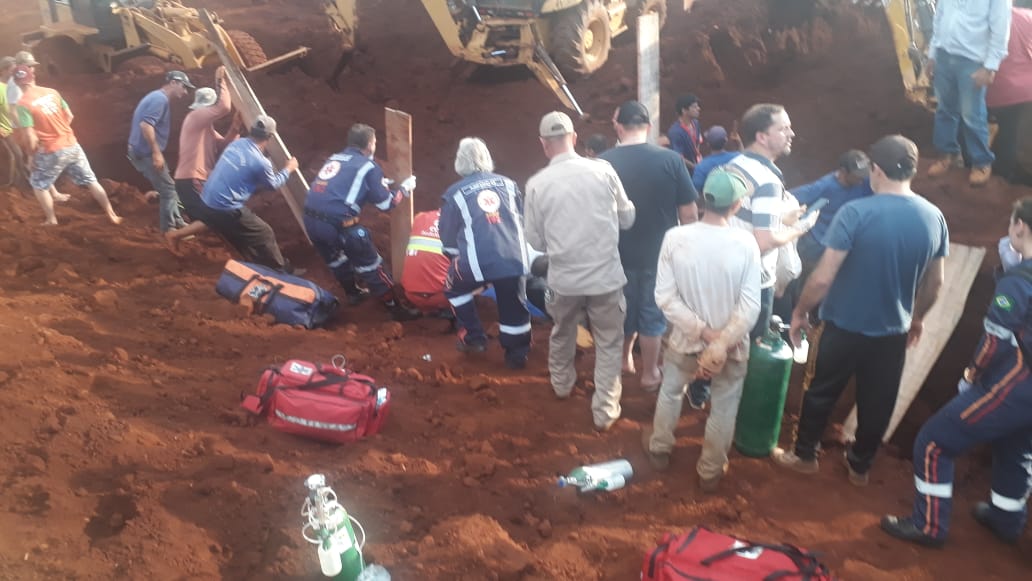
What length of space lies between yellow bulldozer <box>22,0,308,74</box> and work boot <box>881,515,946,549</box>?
10414 millimetres

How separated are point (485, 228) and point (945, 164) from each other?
15.8 ft

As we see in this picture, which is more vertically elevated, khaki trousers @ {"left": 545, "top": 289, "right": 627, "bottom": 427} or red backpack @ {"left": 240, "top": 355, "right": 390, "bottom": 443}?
khaki trousers @ {"left": 545, "top": 289, "right": 627, "bottom": 427}

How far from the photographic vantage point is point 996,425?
3.68 meters

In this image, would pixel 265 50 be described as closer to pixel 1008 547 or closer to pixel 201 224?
pixel 201 224

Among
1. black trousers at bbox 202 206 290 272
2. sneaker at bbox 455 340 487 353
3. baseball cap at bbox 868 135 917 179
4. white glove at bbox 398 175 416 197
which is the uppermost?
baseball cap at bbox 868 135 917 179

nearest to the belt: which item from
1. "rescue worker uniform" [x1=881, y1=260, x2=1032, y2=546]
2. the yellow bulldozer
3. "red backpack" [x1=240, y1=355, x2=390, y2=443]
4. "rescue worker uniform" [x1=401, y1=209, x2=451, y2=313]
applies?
"rescue worker uniform" [x1=401, y1=209, x2=451, y2=313]

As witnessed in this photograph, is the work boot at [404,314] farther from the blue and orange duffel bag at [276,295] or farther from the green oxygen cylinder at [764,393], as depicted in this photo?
the green oxygen cylinder at [764,393]

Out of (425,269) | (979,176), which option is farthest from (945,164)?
(425,269)

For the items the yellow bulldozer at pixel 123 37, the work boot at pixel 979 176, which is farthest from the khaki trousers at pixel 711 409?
the yellow bulldozer at pixel 123 37

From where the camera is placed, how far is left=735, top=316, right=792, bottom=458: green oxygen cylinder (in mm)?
4480

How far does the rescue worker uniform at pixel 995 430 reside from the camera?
3.51 metres

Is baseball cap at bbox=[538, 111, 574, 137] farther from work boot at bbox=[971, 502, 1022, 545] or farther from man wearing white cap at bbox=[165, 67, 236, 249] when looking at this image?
man wearing white cap at bbox=[165, 67, 236, 249]

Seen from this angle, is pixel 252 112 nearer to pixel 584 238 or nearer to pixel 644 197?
pixel 584 238

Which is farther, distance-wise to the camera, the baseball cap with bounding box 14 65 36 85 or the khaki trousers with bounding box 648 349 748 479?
the baseball cap with bounding box 14 65 36 85
